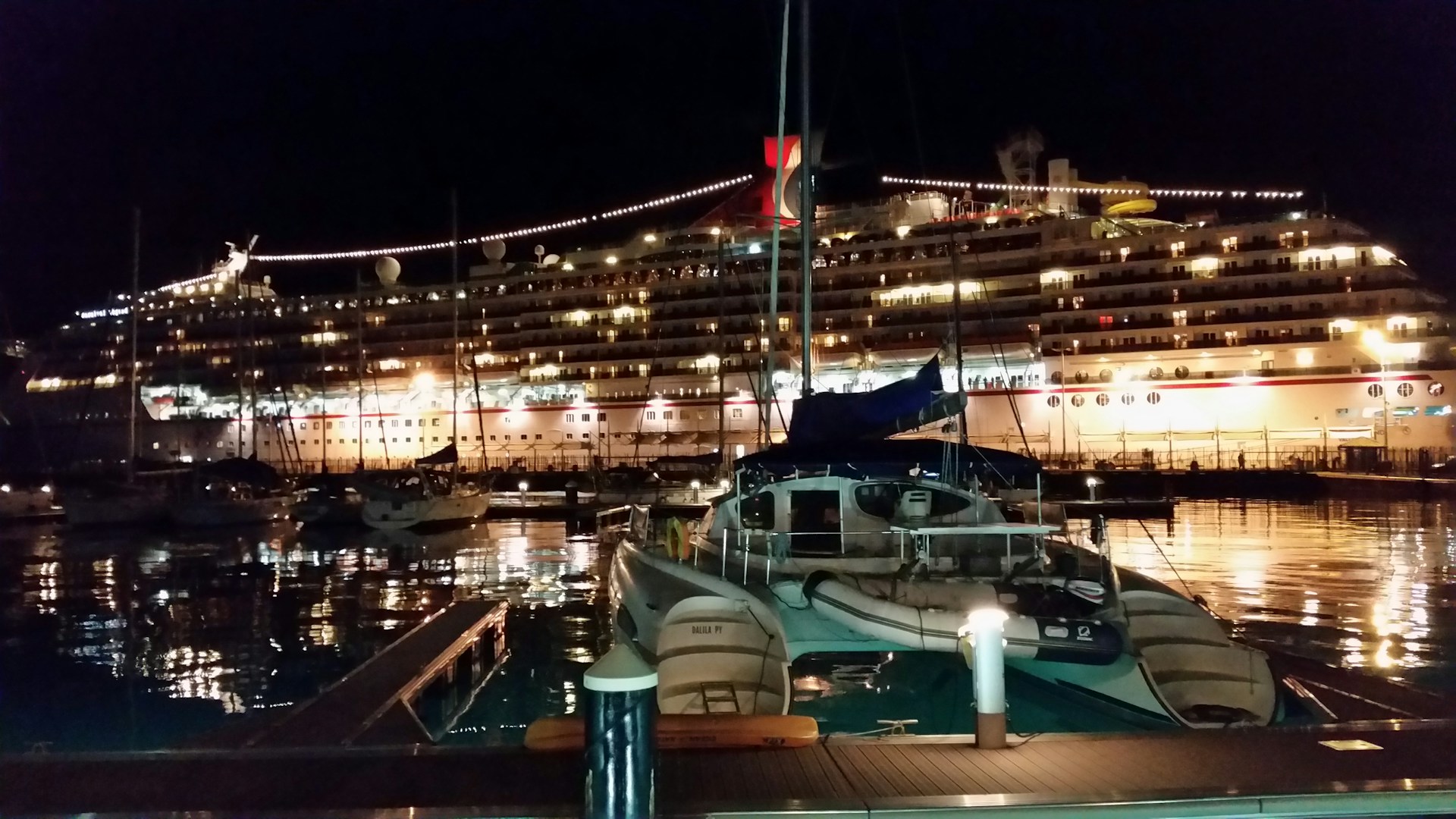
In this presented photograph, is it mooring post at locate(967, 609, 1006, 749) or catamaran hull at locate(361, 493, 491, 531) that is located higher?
mooring post at locate(967, 609, 1006, 749)

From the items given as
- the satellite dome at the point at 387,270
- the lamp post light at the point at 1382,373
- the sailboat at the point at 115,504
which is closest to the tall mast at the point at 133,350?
the sailboat at the point at 115,504

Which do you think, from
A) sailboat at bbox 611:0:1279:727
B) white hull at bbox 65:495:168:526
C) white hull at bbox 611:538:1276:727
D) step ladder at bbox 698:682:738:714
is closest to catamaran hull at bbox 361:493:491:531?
white hull at bbox 65:495:168:526

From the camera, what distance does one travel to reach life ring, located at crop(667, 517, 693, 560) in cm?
1153

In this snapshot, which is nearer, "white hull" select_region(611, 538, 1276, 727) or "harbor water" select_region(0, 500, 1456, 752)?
"white hull" select_region(611, 538, 1276, 727)

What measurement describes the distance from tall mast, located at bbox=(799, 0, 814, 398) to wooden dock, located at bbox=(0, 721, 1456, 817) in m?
9.56

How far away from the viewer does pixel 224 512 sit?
32031 mm

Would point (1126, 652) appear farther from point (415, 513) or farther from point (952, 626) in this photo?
point (415, 513)

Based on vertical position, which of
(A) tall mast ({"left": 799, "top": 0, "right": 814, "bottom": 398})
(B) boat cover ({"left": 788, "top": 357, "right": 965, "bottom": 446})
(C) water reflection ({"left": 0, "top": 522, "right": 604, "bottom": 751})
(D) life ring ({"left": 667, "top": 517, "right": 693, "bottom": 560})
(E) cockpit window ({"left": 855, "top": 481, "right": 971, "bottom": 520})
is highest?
(A) tall mast ({"left": 799, "top": 0, "right": 814, "bottom": 398})

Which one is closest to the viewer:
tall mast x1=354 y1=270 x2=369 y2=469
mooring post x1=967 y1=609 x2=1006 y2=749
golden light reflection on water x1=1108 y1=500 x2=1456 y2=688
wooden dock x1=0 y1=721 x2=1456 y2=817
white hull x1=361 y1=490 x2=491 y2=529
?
wooden dock x1=0 y1=721 x2=1456 y2=817

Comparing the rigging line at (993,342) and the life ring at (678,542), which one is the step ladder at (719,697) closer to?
the life ring at (678,542)

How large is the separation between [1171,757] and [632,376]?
51314 mm

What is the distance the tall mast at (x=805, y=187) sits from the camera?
1516cm

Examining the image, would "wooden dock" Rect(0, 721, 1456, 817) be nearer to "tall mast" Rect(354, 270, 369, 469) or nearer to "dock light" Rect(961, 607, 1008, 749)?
"dock light" Rect(961, 607, 1008, 749)

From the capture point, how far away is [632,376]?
55.9 metres
